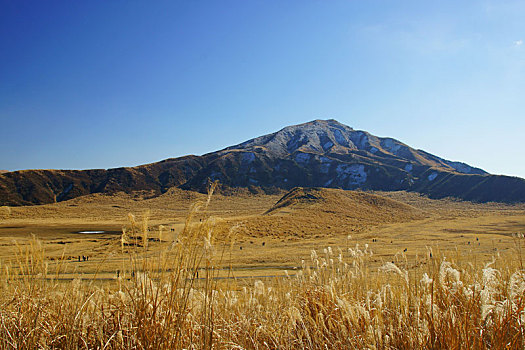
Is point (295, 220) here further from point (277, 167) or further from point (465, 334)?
point (277, 167)

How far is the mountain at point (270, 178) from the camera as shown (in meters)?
95.8

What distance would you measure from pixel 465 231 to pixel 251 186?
292 ft

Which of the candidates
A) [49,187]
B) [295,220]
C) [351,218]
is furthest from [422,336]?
[49,187]

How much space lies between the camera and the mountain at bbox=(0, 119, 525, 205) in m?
95.8

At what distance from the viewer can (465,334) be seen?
240 cm

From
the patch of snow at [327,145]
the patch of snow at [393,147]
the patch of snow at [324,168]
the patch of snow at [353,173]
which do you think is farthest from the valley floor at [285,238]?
the patch of snow at [393,147]

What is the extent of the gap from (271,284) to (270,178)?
120996mm

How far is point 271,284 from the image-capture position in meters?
8.05

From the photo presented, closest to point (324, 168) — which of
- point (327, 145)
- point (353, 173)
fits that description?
point (353, 173)

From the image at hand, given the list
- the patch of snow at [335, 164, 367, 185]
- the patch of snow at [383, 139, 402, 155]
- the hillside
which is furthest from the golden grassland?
the patch of snow at [383, 139, 402, 155]

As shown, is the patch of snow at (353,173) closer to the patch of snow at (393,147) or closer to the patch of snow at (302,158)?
the patch of snow at (302,158)

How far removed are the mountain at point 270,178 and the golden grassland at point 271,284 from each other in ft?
165

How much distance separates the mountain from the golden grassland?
50.3 metres

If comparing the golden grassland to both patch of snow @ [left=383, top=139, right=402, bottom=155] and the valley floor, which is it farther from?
patch of snow @ [left=383, top=139, right=402, bottom=155]
